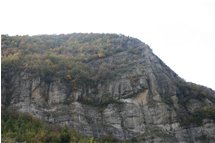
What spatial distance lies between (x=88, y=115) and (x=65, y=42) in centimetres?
2490

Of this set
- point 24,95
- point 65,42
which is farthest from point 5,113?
point 65,42

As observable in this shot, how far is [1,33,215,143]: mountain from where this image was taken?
42625 millimetres

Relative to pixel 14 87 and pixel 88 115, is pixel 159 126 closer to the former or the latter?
pixel 88 115

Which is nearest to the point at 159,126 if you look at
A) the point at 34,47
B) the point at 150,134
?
the point at 150,134

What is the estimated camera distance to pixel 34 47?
201ft

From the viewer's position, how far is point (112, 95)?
46812mm

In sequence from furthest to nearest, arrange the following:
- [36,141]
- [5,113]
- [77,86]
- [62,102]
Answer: [77,86]
[62,102]
[5,113]
[36,141]

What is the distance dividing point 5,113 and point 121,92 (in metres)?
12.2

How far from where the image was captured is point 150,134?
41.8 metres

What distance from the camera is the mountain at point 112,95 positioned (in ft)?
140

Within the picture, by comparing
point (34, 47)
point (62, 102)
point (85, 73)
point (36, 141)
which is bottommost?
point (36, 141)

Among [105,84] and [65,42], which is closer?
[105,84]

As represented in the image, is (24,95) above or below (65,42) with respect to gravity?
below

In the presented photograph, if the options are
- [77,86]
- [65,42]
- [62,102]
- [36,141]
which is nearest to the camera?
[36,141]
